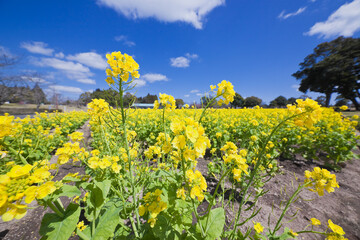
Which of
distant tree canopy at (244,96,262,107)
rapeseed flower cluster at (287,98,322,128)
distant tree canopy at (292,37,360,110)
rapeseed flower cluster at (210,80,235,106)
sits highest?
distant tree canopy at (292,37,360,110)

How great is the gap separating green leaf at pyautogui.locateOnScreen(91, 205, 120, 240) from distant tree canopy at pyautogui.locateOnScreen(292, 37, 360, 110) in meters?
44.2

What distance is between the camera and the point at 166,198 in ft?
4.07

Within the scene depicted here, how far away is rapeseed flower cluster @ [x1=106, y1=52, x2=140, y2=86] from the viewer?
1143 millimetres

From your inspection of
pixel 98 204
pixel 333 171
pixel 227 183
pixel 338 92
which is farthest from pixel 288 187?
pixel 338 92

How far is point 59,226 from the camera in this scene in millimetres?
840

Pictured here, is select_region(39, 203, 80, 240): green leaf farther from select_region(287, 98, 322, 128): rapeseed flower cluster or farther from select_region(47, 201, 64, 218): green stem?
select_region(287, 98, 322, 128): rapeseed flower cluster

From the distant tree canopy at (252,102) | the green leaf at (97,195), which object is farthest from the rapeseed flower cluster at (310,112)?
the distant tree canopy at (252,102)

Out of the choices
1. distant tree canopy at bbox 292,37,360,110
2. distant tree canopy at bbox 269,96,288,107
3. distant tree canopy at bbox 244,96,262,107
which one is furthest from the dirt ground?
distant tree canopy at bbox 269,96,288,107

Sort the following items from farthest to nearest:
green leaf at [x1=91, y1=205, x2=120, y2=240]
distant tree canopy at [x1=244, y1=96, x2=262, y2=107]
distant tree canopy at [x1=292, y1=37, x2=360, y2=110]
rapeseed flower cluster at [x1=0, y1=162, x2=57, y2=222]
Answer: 1. distant tree canopy at [x1=244, y1=96, x2=262, y2=107]
2. distant tree canopy at [x1=292, y1=37, x2=360, y2=110]
3. green leaf at [x1=91, y1=205, x2=120, y2=240]
4. rapeseed flower cluster at [x1=0, y1=162, x2=57, y2=222]

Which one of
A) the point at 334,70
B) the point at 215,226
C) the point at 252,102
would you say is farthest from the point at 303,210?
the point at 252,102

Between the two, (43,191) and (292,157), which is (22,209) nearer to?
(43,191)

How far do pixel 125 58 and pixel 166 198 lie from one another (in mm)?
1304

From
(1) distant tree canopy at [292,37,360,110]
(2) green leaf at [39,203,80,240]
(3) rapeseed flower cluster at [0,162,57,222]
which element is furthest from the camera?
(1) distant tree canopy at [292,37,360,110]

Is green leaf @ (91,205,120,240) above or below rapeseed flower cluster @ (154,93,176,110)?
below
